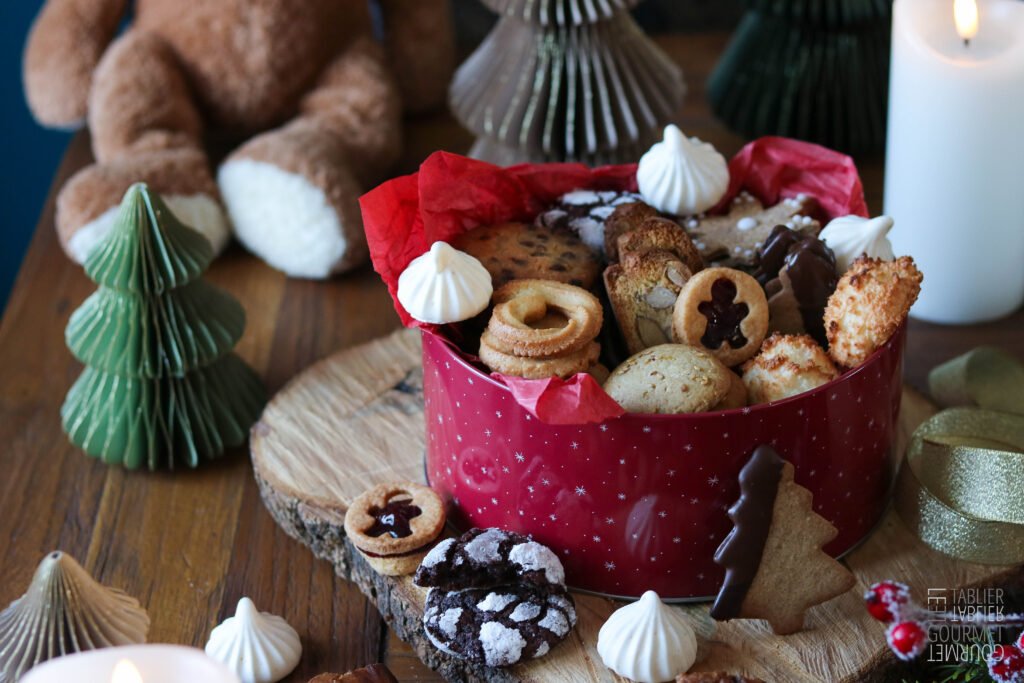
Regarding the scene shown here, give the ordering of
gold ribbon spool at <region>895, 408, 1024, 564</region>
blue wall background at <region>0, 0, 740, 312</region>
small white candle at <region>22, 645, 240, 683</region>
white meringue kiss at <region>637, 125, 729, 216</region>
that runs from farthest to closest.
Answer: blue wall background at <region>0, 0, 740, 312</region> → white meringue kiss at <region>637, 125, 729, 216</region> → gold ribbon spool at <region>895, 408, 1024, 564</region> → small white candle at <region>22, 645, 240, 683</region>

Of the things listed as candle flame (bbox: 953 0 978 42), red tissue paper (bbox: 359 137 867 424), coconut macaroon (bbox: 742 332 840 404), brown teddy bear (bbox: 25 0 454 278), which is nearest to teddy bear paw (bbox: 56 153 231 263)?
brown teddy bear (bbox: 25 0 454 278)

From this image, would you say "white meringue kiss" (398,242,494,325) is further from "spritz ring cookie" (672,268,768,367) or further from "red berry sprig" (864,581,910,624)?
"red berry sprig" (864,581,910,624)

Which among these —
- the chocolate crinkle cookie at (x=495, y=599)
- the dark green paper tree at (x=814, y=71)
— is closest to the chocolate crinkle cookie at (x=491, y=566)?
the chocolate crinkle cookie at (x=495, y=599)

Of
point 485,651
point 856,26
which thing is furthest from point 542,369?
point 856,26

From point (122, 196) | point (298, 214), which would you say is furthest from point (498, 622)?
point (122, 196)

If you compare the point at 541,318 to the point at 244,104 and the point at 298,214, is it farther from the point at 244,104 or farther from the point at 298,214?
the point at 244,104

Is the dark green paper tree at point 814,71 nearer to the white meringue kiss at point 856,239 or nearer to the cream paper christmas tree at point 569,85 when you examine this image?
the cream paper christmas tree at point 569,85

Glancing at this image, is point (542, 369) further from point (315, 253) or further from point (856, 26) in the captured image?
point (856, 26)
